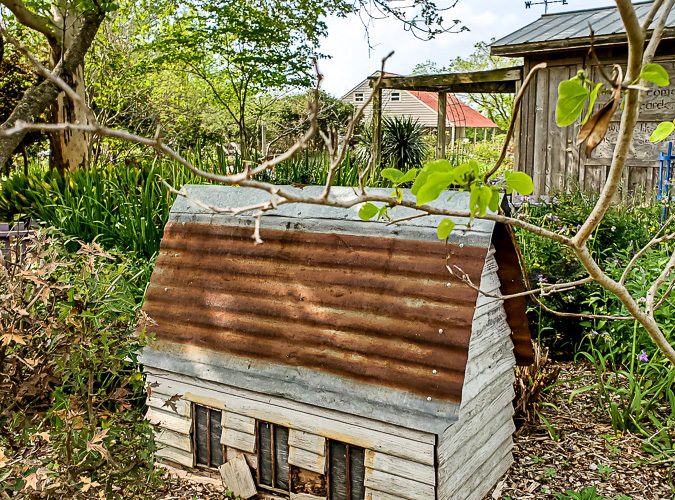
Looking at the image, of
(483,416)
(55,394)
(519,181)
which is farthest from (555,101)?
(519,181)

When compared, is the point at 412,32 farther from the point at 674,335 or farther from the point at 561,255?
the point at 674,335

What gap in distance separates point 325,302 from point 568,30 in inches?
329

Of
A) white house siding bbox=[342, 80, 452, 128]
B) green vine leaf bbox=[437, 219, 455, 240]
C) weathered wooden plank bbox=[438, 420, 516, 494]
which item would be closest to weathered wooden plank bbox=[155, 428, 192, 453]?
weathered wooden plank bbox=[438, 420, 516, 494]

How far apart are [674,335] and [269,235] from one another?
3.02 meters

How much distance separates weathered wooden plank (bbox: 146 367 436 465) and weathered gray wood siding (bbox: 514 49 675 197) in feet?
22.9

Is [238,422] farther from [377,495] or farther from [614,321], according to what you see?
[614,321]

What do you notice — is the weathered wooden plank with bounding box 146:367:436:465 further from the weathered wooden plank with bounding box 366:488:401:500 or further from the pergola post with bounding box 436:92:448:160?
the pergola post with bounding box 436:92:448:160

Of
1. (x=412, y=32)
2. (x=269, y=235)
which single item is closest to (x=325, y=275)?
(x=269, y=235)

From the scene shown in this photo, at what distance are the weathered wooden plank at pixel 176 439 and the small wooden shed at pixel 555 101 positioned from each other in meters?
6.86

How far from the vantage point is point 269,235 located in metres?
3.41

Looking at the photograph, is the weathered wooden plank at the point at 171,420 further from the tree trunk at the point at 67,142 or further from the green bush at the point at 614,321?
the tree trunk at the point at 67,142

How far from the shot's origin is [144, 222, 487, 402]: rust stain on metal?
2.79 meters

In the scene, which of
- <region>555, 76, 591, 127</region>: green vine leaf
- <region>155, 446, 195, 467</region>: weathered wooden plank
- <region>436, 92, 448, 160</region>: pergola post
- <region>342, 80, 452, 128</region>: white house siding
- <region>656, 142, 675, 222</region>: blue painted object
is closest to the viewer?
<region>555, 76, 591, 127</region>: green vine leaf

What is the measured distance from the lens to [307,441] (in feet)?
9.94
